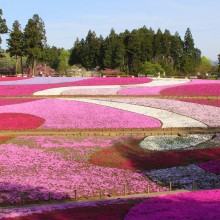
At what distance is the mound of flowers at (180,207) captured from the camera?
1510 cm

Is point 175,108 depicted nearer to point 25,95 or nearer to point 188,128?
point 188,128

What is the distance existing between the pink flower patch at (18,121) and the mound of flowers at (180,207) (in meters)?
23.5

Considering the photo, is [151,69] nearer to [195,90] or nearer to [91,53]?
[91,53]

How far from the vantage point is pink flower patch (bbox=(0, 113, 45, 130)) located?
39906 millimetres

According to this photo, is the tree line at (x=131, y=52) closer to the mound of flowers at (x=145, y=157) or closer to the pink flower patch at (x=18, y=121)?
the pink flower patch at (x=18, y=121)

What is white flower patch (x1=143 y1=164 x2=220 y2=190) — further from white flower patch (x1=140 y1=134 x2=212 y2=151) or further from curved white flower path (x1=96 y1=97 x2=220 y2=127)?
curved white flower path (x1=96 y1=97 x2=220 y2=127)

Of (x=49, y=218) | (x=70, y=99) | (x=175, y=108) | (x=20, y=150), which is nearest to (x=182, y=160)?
(x=20, y=150)

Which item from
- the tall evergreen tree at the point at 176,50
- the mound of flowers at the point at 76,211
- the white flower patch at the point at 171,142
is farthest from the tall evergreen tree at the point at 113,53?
the mound of flowers at the point at 76,211

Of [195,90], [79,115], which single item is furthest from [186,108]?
[195,90]

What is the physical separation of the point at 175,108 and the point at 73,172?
25438mm

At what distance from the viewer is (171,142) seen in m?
33.7

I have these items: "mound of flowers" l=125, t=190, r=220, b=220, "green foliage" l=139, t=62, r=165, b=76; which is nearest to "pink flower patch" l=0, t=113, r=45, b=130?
"mound of flowers" l=125, t=190, r=220, b=220

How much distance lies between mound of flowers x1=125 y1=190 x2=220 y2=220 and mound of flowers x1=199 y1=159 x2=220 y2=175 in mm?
7598

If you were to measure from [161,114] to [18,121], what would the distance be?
14367mm
